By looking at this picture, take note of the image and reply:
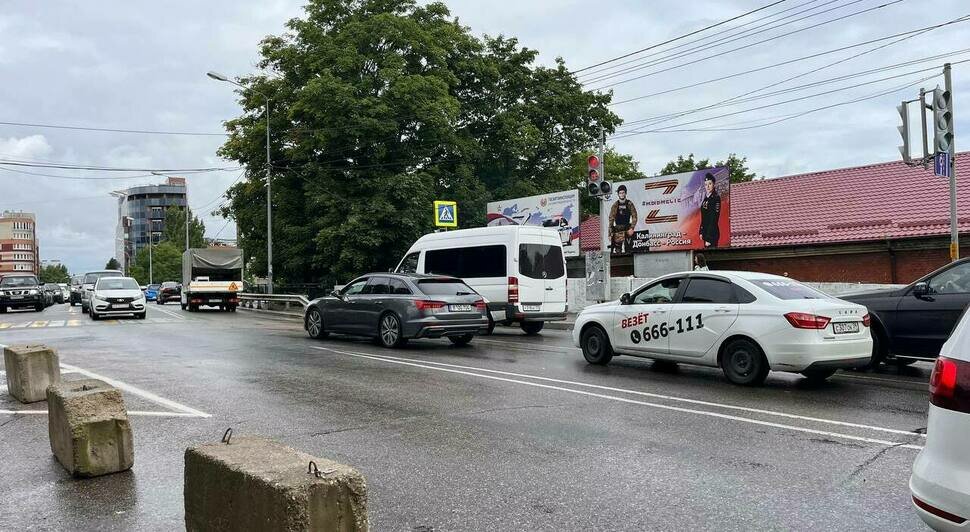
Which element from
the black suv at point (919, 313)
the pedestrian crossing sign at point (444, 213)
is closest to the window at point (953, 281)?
the black suv at point (919, 313)

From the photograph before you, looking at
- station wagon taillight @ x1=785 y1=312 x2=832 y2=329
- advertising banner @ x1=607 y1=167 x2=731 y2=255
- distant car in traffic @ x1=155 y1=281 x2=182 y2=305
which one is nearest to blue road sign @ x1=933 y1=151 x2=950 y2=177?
station wagon taillight @ x1=785 y1=312 x2=832 y2=329

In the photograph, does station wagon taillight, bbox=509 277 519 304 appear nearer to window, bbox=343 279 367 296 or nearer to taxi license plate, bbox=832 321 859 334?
window, bbox=343 279 367 296

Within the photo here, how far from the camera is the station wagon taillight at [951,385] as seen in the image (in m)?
3.10

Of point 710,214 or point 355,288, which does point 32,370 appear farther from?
point 710,214

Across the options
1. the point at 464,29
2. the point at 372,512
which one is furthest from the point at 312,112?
the point at 372,512

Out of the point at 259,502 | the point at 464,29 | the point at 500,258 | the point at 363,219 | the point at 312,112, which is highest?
the point at 464,29

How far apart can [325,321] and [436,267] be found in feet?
12.2

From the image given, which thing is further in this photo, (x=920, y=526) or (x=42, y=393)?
(x=42, y=393)

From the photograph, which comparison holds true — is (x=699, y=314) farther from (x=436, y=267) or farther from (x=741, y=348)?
(x=436, y=267)

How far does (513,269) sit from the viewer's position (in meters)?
17.1

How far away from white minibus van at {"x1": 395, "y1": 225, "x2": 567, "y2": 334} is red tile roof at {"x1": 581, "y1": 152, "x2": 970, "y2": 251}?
1130cm

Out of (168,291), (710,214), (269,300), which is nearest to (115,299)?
(269,300)

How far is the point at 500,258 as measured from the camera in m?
17.4

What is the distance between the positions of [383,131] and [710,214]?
13.9 meters
